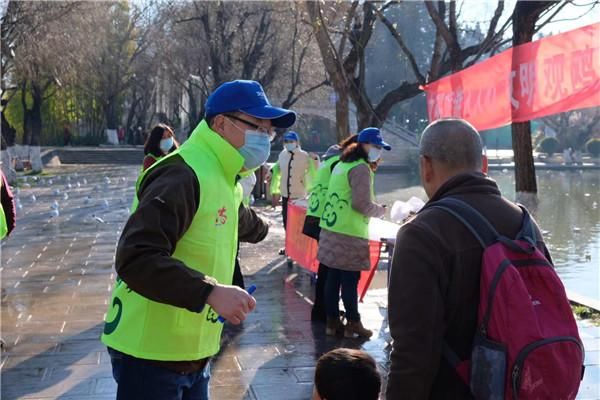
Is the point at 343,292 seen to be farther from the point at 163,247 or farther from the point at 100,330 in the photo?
the point at 163,247

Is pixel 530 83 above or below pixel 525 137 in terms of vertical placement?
above

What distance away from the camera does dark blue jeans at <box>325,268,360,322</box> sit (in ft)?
22.0

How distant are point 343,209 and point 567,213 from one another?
1652 cm

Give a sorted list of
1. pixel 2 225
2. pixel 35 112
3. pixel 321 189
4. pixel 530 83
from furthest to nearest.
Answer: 1. pixel 35 112
2. pixel 321 189
3. pixel 530 83
4. pixel 2 225

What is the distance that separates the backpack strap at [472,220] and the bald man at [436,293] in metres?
0.02

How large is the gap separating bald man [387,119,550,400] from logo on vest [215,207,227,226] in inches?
25.7

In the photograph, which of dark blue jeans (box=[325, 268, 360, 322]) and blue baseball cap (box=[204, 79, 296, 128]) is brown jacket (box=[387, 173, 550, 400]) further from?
dark blue jeans (box=[325, 268, 360, 322])

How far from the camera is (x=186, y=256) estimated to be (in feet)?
8.87

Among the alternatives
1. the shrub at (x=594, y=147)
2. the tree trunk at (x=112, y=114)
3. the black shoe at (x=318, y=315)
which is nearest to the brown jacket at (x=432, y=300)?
the black shoe at (x=318, y=315)

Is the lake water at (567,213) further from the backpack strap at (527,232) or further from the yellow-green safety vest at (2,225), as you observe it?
the backpack strap at (527,232)

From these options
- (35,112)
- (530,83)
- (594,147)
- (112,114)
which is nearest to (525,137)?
(530,83)

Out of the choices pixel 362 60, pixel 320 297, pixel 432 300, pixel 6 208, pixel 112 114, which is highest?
pixel 112 114

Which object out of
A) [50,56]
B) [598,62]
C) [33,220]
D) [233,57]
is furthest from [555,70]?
[233,57]

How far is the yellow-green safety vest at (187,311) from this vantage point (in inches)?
106
